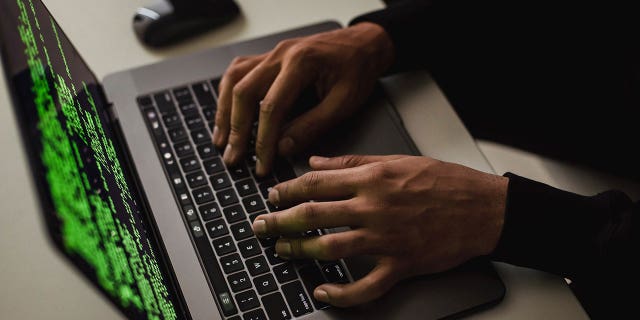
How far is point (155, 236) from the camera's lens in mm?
703

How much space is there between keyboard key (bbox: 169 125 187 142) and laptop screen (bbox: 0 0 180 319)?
0.09 metres

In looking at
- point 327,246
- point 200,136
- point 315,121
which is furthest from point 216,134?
point 327,246

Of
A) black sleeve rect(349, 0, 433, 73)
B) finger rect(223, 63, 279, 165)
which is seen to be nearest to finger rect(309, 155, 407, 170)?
finger rect(223, 63, 279, 165)

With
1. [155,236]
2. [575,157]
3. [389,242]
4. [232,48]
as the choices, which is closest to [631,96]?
[575,157]

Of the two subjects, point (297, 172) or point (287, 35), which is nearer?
point (297, 172)

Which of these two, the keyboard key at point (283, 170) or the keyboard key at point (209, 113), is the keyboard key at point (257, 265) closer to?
the keyboard key at point (283, 170)

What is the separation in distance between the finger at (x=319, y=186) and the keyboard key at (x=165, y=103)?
0.67ft

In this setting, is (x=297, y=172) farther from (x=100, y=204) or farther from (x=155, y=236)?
(x=100, y=204)

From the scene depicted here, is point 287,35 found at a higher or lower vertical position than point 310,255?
higher

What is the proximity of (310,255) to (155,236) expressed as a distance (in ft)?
0.58

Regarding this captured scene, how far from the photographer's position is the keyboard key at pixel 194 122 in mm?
813

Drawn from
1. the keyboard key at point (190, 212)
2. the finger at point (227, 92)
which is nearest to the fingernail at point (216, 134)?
the finger at point (227, 92)

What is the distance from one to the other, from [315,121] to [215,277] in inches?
9.5

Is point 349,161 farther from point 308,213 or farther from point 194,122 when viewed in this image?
point 194,122
